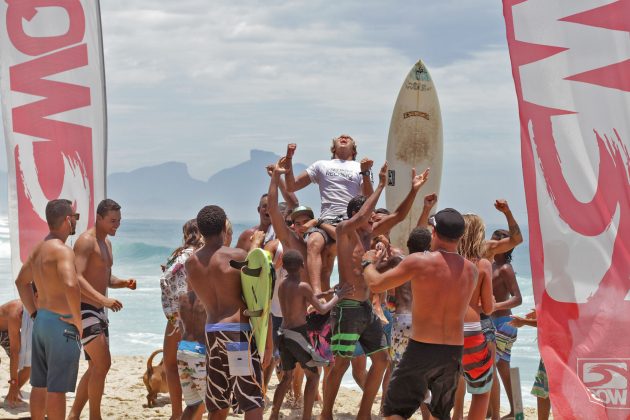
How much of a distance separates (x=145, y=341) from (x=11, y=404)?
9899 millimetres

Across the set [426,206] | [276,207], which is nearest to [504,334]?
→ [426,206]

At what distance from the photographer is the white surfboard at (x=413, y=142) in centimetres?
1424

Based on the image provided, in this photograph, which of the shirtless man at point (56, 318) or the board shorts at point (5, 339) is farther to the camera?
the board shorts at point (5, 339)

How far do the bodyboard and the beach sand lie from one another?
255cm

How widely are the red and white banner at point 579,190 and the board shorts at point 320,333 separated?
203cm

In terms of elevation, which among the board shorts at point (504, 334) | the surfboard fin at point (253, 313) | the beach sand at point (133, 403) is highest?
the surfboard fin at point (253, 313)

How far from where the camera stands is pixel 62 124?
8242mm

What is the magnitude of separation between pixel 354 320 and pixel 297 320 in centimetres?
47

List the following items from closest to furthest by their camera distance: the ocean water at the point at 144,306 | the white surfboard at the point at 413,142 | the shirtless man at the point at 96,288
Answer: the shirtless man at the point at 96,288 < the white surfboard at the point at 413,142 < the ocean water at the point at 144,306

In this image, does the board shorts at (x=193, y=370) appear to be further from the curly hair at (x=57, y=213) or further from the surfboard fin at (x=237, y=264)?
the curly hair at (x=57, y=213)

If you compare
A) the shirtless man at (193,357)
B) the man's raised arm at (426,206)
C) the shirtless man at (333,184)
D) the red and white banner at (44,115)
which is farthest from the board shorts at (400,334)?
the red and white banner at (44,115)

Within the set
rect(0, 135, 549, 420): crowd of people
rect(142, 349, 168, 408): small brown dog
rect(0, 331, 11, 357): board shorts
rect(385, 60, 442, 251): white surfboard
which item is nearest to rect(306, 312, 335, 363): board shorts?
rect(0, 135, 549, 420): crowd of people

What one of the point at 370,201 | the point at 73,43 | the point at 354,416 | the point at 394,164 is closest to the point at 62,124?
the point at 73,43

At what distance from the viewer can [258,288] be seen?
5.68 meters
